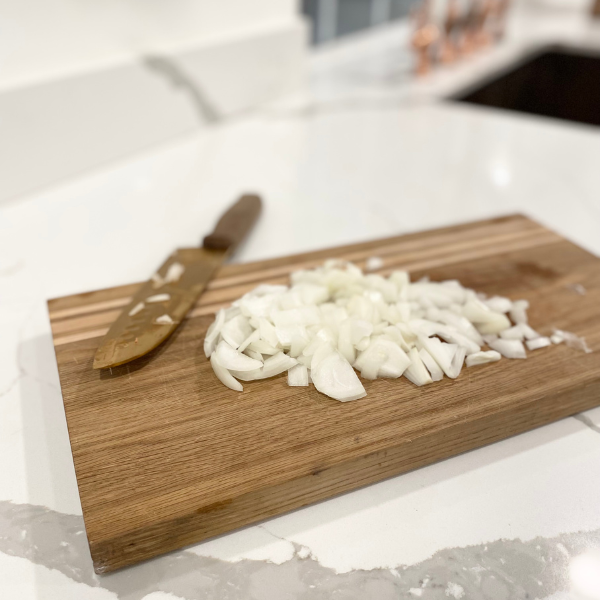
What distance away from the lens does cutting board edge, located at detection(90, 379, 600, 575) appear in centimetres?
45

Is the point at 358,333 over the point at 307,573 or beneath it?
over

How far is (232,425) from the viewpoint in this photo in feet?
1.72

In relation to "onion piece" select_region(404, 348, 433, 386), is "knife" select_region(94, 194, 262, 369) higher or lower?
higher

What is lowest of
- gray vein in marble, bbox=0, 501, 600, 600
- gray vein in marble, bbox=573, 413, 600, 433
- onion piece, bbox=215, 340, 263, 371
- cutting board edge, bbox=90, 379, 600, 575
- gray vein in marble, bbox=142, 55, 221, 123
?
gray vein in marble, bbox=0, 501, 600, 600

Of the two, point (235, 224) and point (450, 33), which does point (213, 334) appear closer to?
point (235, 224)

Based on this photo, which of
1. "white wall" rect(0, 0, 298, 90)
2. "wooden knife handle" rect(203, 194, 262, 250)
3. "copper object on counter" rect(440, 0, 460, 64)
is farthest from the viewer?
"copper object on counter" rect(440, 0, 460, 64)

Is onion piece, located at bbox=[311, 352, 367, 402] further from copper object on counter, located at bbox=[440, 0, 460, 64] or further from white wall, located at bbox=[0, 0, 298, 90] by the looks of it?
copper object on counter, located at bbox=[440, 0, 460, 64]

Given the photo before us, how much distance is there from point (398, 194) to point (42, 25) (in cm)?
72

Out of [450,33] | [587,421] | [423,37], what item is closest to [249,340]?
[587,421]

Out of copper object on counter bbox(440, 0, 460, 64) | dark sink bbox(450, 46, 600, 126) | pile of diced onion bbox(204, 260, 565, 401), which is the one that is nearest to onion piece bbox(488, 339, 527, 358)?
pile of diced onion bbox(204, 260, 565, 401)

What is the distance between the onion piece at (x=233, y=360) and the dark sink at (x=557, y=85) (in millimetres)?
1897

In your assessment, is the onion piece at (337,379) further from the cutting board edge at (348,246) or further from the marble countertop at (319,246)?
the cutting board edge at (348,246)

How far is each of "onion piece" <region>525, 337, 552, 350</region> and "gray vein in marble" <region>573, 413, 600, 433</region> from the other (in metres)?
0.08

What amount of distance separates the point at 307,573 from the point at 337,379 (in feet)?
0.58
